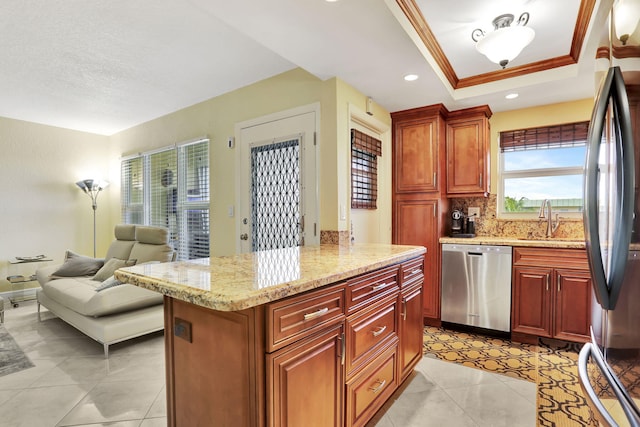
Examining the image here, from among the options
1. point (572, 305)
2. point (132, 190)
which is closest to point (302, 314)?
point (572, 305)

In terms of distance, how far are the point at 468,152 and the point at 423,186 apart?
0.62 metres

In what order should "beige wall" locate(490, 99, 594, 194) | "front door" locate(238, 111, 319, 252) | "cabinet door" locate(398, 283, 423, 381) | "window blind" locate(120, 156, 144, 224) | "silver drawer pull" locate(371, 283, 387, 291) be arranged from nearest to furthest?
"silver drawer pull" locate(371, 283, 387, 291) < "cabinet door" locate(398, 283, 423, 381) < "front door" locate(238, 111, 319, 252) < "beige wall" locate(490, 99, 594, 194) < "window blind" locate(120, 156, 144, 224)

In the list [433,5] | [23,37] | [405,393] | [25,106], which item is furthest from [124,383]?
[25,106]

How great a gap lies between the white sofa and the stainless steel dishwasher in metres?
2.80

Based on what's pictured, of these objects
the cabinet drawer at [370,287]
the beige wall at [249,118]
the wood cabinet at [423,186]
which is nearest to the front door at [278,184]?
the beige wall at [249,118]

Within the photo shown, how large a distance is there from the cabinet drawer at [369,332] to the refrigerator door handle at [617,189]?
94 centimetres

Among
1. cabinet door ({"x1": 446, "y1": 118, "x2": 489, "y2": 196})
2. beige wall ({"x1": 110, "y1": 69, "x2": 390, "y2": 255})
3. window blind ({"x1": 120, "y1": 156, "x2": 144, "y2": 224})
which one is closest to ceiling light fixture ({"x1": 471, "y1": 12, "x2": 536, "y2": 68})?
beige wall ({"x1": 110, "y1": 69, "x2": 390, "y2": 255})

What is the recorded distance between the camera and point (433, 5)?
6.55 ft

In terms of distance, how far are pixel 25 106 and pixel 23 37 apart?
2.08m

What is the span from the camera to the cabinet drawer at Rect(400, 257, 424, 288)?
2031 millimetres

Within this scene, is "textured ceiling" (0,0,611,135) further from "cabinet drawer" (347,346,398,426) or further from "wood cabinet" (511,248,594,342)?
"cabinet drawer" (347,346,398,426)

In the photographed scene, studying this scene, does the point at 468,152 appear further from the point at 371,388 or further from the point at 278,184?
the point at 371,388

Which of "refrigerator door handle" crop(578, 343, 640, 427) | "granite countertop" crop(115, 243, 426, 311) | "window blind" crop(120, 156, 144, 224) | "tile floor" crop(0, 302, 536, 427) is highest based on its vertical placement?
"window blind" crop(120, 156, 144, 224)

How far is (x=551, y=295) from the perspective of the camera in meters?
2.83
